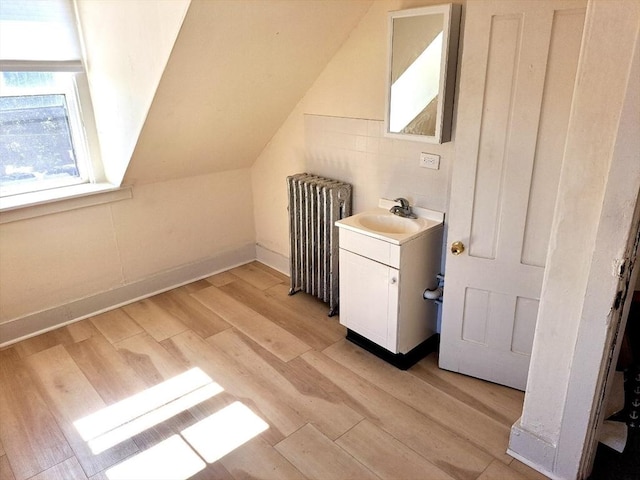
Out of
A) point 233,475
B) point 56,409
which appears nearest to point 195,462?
point 233,475

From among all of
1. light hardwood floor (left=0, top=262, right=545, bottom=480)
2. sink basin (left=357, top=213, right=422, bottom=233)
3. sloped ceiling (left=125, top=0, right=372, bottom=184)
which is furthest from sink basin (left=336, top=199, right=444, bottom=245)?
sloped ceiling (left=125, top=0, right=372, bottom=184)

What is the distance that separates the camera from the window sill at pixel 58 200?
274 centimetres

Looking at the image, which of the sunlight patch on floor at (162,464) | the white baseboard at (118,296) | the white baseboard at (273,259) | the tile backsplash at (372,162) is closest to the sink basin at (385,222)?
the tile backsplash at (372,162)

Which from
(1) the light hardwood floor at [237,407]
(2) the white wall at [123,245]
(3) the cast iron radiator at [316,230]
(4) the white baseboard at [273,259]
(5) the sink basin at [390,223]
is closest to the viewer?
(1) the light hardwood floor at [237,407]

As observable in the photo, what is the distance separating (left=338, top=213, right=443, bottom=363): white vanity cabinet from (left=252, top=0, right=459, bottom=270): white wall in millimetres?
307

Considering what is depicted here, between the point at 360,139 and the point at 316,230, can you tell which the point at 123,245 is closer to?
the point at 316,230

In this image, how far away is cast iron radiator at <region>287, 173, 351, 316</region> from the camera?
297cm

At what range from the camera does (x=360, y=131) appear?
9.34 ft

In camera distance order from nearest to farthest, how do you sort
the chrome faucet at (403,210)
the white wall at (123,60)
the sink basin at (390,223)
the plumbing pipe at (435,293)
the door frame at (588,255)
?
the door frame at (588,255), the white wall at (123,60), the sink basin at (390,223), the plumbing pipe at (435,293), the chrome faucet at (403,210)

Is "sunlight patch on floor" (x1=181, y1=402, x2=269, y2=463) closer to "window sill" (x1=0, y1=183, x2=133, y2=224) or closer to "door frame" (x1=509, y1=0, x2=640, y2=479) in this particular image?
"door frame" (x1=509, y1=0, x2=640, y2=479)

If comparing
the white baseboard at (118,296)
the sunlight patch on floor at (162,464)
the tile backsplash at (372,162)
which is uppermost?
the tile backsplash at (372,162)

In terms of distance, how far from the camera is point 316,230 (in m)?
3.10

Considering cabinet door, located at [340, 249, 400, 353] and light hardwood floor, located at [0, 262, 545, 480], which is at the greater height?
cabinet door, located at [340, 249, 400, 353]

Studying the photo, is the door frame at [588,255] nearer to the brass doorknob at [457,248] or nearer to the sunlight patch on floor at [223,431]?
the brass doorknob at [457,248]
